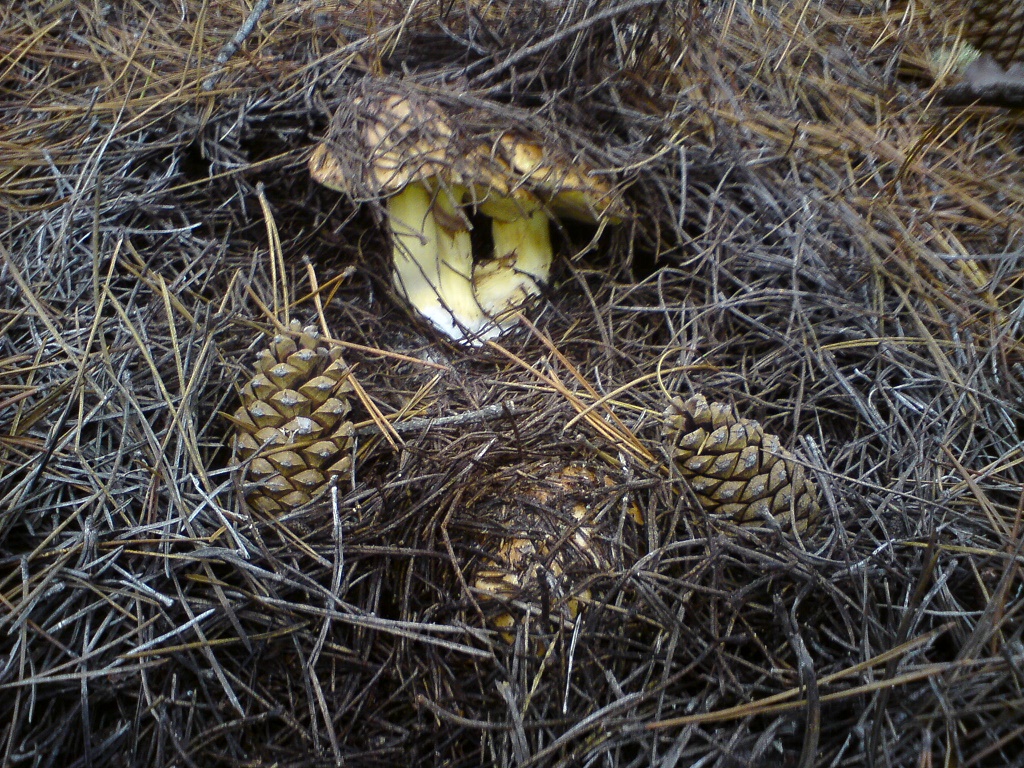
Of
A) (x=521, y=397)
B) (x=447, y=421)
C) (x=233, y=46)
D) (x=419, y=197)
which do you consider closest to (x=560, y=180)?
(x=419, y=197)

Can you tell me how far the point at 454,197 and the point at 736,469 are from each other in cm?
93

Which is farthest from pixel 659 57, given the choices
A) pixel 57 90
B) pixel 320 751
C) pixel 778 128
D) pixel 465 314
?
pixel 320 751

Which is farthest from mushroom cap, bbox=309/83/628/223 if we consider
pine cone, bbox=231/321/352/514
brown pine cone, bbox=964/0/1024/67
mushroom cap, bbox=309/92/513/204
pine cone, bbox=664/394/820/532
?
brown pine cone, bbox=964/0/1024/67

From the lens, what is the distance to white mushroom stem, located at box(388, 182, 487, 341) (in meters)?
1.71

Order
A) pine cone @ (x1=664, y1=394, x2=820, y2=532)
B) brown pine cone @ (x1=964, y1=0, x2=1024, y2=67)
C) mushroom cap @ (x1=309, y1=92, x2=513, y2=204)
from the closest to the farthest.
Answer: pine cone @ (x1=664, y1=394, x2=820, y2=532) → mushroom cap @ (x1=309, y1=92, x2=513, y2=204) → brown pine cone @ (x1=964, y1=0, x2=1024, y2=67)

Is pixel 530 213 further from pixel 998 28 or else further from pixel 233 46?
pixel 998 28

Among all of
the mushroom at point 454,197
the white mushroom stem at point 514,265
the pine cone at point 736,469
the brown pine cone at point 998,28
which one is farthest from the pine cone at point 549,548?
the brown pine cone at point 998,28

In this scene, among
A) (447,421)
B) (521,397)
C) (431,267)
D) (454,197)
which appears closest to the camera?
(447,421)

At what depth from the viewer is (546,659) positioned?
103cm

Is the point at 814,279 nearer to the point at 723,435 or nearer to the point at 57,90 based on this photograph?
the point at 723,435

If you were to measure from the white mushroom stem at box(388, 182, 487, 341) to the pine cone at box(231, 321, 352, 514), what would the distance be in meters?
0.48

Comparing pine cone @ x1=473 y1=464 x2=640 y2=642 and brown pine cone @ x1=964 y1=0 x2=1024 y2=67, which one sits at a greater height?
brown pine cone @ x1=964 y1=0 x2=1024 y2=67

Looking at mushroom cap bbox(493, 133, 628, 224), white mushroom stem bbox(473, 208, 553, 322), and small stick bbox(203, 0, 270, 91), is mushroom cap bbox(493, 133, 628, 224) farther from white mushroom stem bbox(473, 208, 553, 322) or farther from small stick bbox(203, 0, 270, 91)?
small stick bbox(203, 0, 270, 91)

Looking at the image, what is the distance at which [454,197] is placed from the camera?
1.66 m
